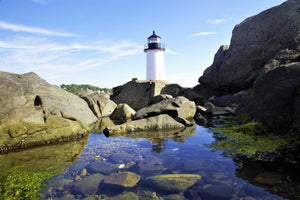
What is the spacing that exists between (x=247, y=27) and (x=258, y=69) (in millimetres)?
3116

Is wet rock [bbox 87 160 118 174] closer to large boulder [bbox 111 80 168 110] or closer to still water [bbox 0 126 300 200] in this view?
still water [bbox 0 126 300 200]

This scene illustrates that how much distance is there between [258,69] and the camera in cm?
1164

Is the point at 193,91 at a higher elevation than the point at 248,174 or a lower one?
higher

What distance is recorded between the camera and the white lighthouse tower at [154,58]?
90.3 feet

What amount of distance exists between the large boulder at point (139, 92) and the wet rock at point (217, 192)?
553 inches

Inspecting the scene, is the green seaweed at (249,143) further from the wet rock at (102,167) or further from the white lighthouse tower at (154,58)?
the white lighthouse tower at (154,58)

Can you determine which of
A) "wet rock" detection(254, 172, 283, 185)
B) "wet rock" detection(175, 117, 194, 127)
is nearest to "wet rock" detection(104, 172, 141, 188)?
"wet rock" detection(254, 172, 283, 185)

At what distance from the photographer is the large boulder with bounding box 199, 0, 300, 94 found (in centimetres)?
1053

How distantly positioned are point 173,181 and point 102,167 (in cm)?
140

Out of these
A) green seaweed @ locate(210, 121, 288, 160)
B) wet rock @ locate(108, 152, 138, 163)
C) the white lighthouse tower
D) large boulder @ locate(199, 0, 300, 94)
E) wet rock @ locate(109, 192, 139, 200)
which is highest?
the white lighthouse tower

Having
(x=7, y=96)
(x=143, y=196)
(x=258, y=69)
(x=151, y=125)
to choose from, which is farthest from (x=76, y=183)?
(x=258, y=69)

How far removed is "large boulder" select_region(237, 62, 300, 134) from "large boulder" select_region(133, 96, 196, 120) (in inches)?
136

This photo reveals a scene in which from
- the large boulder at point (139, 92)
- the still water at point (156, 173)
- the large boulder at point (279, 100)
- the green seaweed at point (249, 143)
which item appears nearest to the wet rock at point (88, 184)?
the still water at point (156, 173)

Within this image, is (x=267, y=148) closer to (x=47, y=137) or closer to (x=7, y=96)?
(x=47, y=137)
